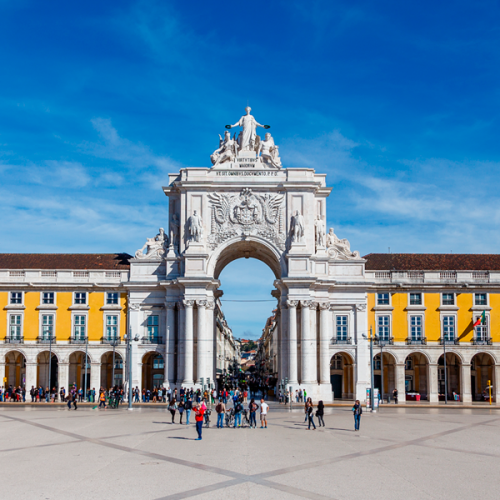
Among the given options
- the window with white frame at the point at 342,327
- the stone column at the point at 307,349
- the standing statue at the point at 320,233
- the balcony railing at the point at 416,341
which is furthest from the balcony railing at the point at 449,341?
the standing statue at the point at 320,233

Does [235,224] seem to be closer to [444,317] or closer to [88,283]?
[88,283]

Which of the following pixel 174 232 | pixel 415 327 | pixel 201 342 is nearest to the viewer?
pixel 201 342

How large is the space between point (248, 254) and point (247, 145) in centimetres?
1171

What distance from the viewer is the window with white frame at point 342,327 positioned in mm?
63750

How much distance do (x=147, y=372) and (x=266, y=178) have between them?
2331cm

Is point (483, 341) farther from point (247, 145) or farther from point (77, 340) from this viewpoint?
point (77, 340)

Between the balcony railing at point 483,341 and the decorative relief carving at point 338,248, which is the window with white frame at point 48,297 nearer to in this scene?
the decorative relief carving at point 338,248

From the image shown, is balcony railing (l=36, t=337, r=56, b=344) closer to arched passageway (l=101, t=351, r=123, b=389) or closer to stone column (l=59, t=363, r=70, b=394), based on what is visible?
stone column (l=59, t=363, r=70, b=394)

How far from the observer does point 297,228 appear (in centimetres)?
6172

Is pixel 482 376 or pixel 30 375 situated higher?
pixel 30 375

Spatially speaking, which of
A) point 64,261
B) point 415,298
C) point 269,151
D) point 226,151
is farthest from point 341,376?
point 64,261

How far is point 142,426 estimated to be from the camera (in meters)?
35.6

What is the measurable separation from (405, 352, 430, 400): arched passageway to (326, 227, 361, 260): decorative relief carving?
11961 millimetres

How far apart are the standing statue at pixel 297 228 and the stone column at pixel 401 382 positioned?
51.1ft
